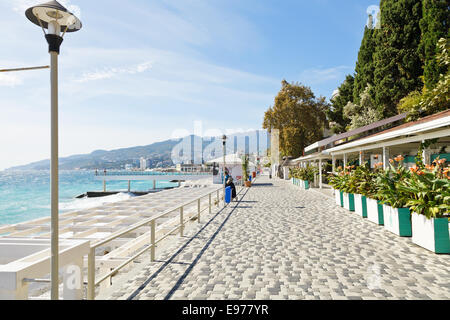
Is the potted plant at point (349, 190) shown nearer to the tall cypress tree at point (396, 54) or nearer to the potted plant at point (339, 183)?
the potted plant at point (339, 183)

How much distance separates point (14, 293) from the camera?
8.14 ft

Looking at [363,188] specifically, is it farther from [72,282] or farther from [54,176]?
[54,176]

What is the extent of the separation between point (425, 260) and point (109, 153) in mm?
158817

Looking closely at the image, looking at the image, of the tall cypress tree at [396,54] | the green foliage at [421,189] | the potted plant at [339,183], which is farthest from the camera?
the tall cypress tree at [396,54]

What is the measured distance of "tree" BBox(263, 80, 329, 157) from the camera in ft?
113

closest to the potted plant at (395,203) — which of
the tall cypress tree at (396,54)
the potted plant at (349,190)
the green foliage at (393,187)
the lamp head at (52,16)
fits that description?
the green foliage at (393,187)

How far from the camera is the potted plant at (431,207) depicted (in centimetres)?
503

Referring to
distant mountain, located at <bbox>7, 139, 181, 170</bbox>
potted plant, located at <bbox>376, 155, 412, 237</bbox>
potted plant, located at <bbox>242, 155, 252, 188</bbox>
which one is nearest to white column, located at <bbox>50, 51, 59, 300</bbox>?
potted plant, located at <bbox>376, 155, 412, 237</bbox>

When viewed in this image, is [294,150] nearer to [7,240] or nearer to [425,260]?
[425,260]

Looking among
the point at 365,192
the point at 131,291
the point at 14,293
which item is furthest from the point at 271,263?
the point at 365,192

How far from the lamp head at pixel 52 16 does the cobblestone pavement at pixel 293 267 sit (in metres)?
3.03

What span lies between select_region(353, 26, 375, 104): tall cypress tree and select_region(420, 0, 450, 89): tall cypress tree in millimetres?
7265

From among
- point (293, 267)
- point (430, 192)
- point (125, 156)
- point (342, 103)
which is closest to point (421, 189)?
point (430, 192)

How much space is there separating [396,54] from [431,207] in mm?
26226
